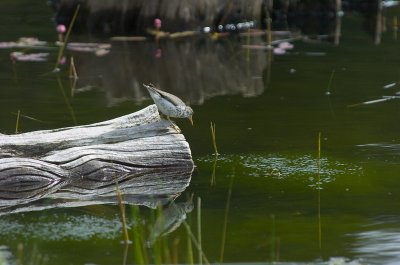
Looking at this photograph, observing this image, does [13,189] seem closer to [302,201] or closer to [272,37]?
[302,201]

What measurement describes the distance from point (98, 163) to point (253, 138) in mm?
1767

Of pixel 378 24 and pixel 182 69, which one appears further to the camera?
pixel 378 24

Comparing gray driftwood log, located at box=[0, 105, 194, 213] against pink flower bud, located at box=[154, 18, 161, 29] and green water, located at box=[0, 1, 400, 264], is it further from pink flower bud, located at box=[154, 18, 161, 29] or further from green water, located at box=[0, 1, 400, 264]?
pink flower bud, located at box=[154, 18, 161, 29]

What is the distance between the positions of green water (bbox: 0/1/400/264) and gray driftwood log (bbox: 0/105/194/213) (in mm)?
237

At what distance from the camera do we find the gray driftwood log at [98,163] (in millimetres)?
6855

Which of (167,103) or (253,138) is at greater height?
(167,103)

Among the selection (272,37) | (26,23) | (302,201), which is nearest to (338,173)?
(302,201)

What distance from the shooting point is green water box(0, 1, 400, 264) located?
573 cm

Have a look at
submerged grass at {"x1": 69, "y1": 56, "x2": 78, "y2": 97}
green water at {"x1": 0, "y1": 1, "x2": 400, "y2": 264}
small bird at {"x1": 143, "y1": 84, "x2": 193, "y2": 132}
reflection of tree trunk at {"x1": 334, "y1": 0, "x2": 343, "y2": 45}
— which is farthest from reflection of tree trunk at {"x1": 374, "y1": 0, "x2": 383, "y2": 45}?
small bird at {"x1": 143, "y1": 84, "x2": 193, "y2": 132}

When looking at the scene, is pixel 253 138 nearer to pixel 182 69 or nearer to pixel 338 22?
pixel 182 69

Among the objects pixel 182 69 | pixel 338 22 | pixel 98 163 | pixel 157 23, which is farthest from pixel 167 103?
pixel 338 22

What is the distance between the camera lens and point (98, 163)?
23.4 ft

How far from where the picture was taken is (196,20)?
15.3 meters

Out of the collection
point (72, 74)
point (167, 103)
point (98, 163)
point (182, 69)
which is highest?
point (167, 103)
